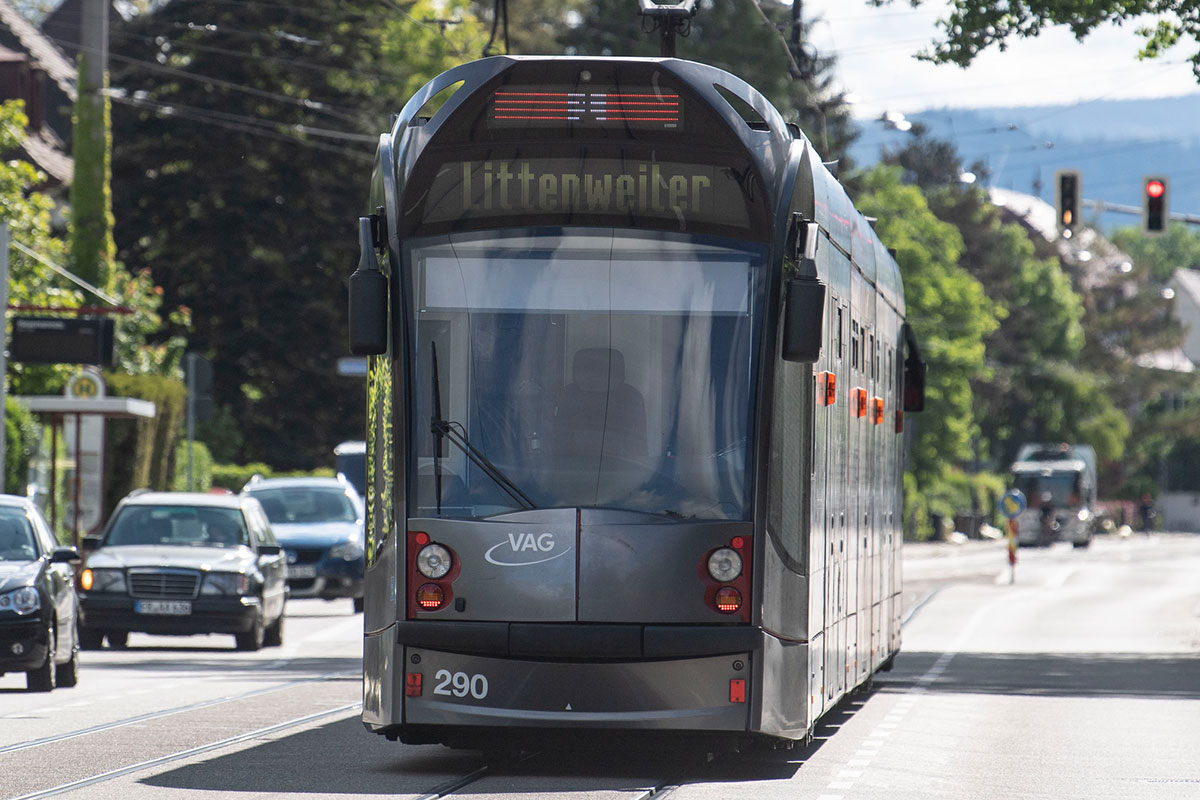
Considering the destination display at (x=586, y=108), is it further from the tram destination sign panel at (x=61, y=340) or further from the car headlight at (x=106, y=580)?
the tram destination sign panel at (x=61, y=340)

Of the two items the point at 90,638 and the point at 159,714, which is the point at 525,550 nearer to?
the point at 159,714

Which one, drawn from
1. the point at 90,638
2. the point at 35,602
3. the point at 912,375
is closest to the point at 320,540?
the point at 90,638

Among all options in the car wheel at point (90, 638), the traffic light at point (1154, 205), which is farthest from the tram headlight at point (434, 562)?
the traffic light at point (1154, 205)

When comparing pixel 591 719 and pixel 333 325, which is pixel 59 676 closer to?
pixel 591 719

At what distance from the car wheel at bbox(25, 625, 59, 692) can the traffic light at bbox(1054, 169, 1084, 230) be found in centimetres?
1935

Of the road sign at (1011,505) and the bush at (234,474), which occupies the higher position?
the bush at (234,474)

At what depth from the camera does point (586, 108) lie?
11625mm

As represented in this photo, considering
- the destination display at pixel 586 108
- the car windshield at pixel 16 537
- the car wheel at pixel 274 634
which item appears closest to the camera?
the destination display at pixel 586 108

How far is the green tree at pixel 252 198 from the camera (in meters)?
52.5

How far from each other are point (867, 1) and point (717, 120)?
47.0 ft

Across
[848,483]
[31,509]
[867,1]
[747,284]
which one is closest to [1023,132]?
[867,1]

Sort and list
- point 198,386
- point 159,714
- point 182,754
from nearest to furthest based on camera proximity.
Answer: point 182,754 → point 159,714 → point 198,386

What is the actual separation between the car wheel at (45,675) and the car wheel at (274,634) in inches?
253

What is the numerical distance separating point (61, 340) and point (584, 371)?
71.2 ft
